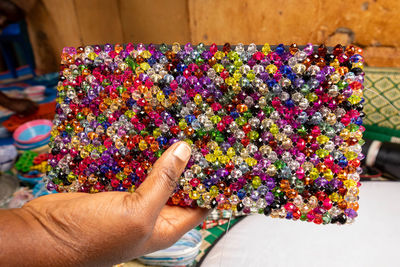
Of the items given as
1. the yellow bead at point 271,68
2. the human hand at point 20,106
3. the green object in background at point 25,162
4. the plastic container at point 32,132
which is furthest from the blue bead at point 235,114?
the human hand at point 20,106

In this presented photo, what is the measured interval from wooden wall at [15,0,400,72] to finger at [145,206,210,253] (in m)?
0.72

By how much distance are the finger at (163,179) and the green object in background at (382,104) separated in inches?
33.3

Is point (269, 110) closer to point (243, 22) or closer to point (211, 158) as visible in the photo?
point (211, 158)

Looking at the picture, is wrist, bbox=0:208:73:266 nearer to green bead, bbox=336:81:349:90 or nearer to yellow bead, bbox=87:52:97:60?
yellow bead, bbox=87:52:97:60

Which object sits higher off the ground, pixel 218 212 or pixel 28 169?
pixel 28 169

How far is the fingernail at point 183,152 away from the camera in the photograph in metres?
0.53

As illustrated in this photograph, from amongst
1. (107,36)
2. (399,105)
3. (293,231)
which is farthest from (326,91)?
(107,36)

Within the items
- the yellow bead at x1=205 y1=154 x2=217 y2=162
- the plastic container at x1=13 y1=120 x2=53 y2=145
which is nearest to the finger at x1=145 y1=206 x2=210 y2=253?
the yellow bead at x1=205 y1=154 x2=217 y2=162

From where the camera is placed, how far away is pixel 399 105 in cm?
107

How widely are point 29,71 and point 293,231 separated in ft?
9.29

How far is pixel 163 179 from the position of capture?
52cm

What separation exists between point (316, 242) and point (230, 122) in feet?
1.65

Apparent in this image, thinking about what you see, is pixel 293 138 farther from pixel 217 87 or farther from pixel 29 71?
pixel 29 71

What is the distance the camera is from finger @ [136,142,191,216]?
0.50 m
